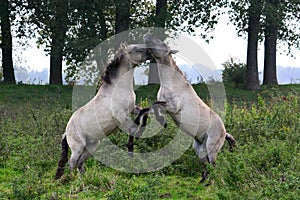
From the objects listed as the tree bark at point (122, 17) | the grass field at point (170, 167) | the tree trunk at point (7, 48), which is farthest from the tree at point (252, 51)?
the grass field at point (170, 167)

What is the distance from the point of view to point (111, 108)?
6773mm

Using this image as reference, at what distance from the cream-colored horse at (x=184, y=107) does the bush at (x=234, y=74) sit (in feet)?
62.7

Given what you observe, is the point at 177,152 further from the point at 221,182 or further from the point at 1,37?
the point at 1,37

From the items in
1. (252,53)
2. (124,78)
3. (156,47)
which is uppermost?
(252,53)

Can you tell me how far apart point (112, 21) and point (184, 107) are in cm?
1943

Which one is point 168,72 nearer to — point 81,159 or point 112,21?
point 81,159

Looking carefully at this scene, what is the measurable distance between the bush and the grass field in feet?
50.1

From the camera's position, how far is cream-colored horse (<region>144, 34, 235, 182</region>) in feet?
22.4

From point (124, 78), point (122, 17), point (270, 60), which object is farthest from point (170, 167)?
point (270, 60)

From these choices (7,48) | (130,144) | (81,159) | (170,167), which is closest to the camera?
(130,144)

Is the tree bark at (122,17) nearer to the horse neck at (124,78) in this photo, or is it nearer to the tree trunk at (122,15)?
the tree trunk at (122,15)

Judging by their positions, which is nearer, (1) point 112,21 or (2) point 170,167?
(2) point 170,167

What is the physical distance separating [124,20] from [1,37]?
6504 millimetres

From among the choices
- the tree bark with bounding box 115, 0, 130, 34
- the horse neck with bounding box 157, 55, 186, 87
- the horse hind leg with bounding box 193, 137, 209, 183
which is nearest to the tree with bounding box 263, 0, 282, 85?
the tree bark with bounding box 115, 0, 130, 34
